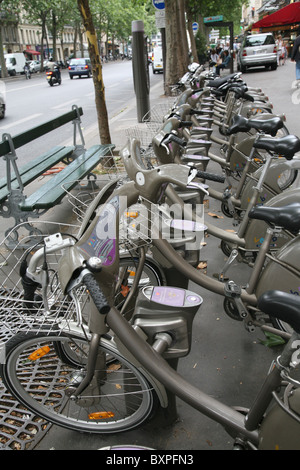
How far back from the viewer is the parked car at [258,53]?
20.5 metres

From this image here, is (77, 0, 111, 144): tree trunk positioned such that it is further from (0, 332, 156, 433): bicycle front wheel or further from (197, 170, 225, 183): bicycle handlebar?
(0, 332, 156, 433): bicycle front wheel

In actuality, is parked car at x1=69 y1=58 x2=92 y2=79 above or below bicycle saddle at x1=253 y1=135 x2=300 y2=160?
above

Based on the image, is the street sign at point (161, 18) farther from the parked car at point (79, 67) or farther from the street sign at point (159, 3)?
the parked car at point (79, 67)

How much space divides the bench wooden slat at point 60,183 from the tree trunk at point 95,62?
24.0 inches

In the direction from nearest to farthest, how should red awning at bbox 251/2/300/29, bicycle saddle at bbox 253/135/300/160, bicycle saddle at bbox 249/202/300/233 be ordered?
bicycle saddle at bbox 249/202/300/233 → bicycle saddle at bbox 253/135/300/160 → red awning at bbox 251/2/300/29

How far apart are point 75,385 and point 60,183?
290 centimetres

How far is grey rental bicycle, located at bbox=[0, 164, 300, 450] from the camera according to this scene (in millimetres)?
1467

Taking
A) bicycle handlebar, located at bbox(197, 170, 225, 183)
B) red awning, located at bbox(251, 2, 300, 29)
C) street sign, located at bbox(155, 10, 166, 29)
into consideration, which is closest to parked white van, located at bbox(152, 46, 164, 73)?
red awning, located at bbox(251, 2, 300, 29)

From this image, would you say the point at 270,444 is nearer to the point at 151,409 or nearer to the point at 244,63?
the point at 151,409

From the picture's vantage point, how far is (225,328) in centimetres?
301

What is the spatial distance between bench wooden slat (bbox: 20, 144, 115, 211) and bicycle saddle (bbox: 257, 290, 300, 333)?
2322mm

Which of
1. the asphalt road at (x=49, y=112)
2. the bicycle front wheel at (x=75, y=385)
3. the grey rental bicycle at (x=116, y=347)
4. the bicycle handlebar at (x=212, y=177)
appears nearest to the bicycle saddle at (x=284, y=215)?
the bicycle handlebar at (x=212, y=177)

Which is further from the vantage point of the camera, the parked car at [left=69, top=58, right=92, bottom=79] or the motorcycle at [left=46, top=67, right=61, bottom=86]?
the parked car at [left=69, top=58, right=92, bottom=79]

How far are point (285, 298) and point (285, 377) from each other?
0.29m
